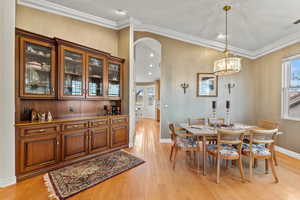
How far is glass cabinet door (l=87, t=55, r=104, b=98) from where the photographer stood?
3.12m

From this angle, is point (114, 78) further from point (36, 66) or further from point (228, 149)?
point (228, 149)

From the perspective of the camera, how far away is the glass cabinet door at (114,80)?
3.51 meters

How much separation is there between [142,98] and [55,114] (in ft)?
26.6

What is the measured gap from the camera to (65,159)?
8.40ft

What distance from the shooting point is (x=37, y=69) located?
8.20 feet

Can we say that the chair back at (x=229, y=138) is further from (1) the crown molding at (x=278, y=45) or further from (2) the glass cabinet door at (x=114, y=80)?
(1) the crown molding at (x=278, y=45)

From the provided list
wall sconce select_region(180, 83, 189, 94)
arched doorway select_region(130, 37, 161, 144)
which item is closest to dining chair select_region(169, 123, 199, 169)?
wall sconce select_region(180, 83, 189, 94)

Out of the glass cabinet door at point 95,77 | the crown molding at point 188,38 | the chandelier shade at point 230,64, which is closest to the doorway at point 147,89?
the crown molding at point 188,38

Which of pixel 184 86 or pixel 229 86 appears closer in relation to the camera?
pixel 184 86

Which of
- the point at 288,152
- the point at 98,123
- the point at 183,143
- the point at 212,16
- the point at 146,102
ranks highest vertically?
the point at 212,16

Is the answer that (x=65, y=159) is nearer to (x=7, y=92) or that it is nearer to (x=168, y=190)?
(x=7, y=92)

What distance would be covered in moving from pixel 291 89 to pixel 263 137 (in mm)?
2314

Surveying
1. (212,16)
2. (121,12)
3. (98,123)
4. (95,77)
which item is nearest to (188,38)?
(212,16)

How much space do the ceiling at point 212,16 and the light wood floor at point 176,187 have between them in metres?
3.18
